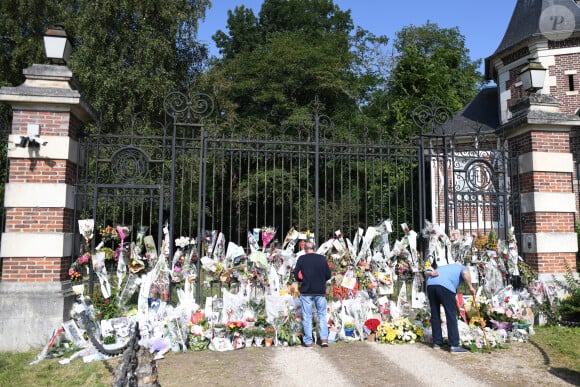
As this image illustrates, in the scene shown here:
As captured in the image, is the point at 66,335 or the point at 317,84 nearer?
the point at 66,335

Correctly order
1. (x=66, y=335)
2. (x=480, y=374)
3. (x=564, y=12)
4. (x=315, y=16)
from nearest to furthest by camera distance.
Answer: (x=480, y=374) → (x=66, y=335) → (x=564, y=12) → (x=315, y=16)

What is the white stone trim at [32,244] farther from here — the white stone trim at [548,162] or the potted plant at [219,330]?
the white stone trim at [548,162]

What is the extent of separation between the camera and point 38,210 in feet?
20.9

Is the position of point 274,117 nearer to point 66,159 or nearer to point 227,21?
point 227,21

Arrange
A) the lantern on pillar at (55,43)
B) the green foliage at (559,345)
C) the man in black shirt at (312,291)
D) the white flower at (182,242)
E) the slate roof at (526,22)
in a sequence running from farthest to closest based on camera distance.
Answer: the slate roof at (526,22)
the white flower at (182,242)
the lantern on pillar at (55,43)
the man in black shirt at (312,291)
the green foliage at (559,345)

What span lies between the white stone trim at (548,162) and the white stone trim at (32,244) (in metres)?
7.46

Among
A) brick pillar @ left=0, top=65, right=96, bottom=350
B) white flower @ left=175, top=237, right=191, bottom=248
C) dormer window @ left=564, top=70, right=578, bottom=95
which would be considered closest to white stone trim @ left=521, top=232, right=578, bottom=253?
white flower @ left=175, top=237, right=191, bottom=248

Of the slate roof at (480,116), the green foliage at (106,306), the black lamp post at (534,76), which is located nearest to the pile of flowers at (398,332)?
the green foliage at (106,306)

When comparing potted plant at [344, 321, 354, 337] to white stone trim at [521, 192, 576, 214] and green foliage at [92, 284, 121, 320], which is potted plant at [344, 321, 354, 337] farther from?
white stone trim at [521, 192, 576, 214]

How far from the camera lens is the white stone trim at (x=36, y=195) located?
6.33m

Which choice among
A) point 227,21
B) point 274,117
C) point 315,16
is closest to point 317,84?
point 274,117

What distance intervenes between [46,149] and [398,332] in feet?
18.6

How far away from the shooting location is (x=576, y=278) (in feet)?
25.0

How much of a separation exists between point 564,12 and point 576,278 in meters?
14.4
